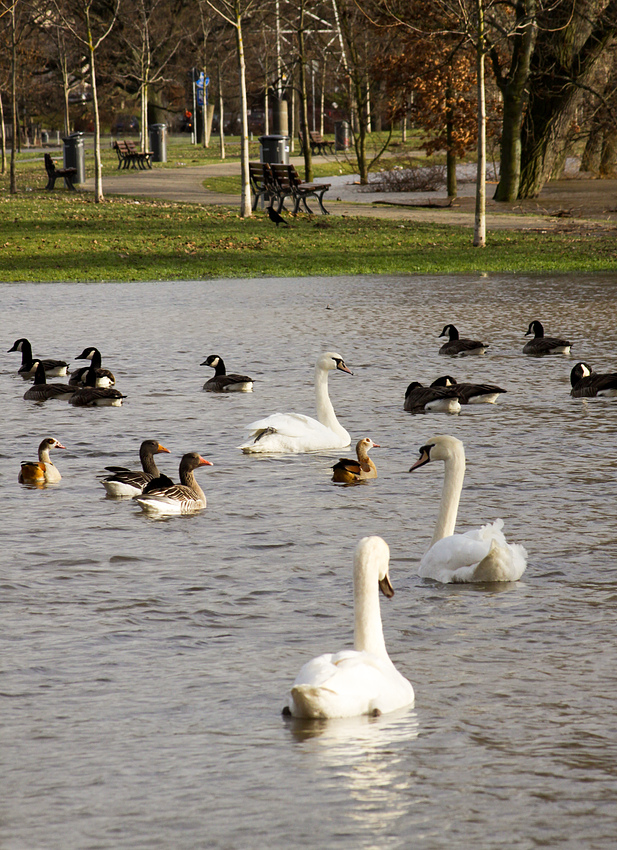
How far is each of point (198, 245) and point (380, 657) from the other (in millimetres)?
24342

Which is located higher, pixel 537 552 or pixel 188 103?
pixel 188 103

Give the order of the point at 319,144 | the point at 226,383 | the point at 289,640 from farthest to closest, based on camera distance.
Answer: the point at 319,144 < the point at 226,383 < the point at 289,640

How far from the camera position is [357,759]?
14.9 feet

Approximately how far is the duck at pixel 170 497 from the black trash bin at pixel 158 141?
166ft

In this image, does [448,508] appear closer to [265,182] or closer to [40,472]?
[40,472]

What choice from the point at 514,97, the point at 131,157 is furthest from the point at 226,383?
the point at 131,157

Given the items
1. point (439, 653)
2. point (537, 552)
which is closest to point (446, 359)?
point (537, 552)

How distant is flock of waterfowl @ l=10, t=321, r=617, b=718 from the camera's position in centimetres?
477

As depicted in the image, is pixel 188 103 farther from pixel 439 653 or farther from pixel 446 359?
pixel 439 653

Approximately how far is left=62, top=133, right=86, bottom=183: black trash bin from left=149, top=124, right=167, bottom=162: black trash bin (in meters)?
11.1

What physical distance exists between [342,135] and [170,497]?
206ft

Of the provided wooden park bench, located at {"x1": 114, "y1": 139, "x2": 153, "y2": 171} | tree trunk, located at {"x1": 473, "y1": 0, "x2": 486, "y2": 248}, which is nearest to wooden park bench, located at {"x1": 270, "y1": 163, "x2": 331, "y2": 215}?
tree trunk, located at {"x1": 473, "y1": 0, "x2": 486, "y2": 248}

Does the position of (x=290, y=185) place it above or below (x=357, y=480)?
above

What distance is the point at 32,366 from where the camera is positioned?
14.2m
